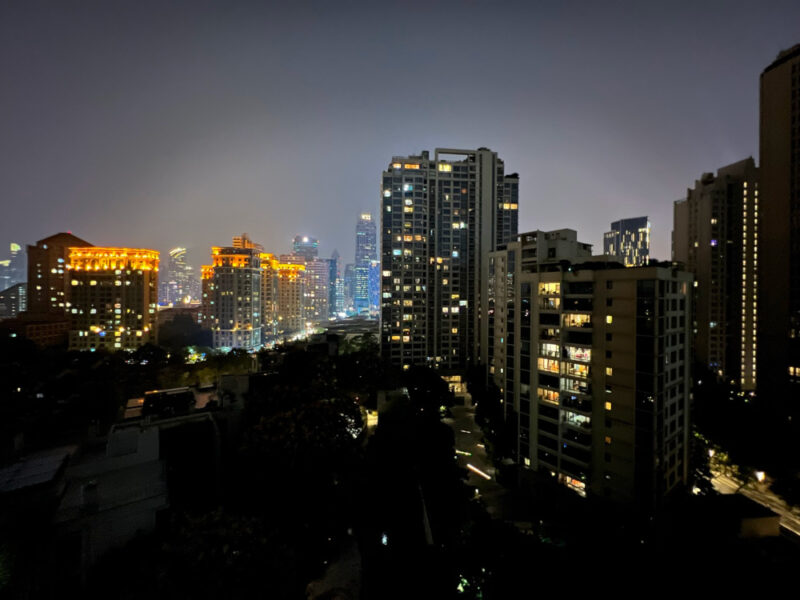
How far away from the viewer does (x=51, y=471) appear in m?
15.4

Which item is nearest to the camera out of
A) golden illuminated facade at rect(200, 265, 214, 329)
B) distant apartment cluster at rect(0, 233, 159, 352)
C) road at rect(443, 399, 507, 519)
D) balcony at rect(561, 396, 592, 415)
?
balcony at rect(561, 396, 592, 415)

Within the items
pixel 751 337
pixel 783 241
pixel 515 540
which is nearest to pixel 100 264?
pixel 515 540

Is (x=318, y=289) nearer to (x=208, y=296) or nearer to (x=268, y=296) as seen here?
(x=268, y=296)

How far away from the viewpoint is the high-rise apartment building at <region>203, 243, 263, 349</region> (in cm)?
8819

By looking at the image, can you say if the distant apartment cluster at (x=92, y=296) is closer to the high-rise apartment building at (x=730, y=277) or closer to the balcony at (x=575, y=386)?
the balcony at (x=575, y=386)

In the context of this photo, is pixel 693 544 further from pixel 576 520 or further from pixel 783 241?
pixel 783 241

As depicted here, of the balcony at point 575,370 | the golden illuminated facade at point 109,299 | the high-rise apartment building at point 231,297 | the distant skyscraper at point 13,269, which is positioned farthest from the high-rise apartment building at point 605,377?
the distant skyscraper at point 13,269

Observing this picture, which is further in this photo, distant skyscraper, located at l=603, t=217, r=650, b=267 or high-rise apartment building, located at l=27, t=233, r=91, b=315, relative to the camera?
distant skyscraper, located at l=603, t=217, r=650, b=267

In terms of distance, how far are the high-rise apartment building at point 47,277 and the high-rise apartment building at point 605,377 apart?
9652cm

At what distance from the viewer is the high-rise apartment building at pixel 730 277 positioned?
52.8m

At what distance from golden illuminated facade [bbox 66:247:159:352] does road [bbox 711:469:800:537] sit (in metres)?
91.6

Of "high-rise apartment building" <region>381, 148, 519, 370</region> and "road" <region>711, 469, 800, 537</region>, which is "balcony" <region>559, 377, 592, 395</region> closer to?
"road" <region>711, 469, 800, 537</region>

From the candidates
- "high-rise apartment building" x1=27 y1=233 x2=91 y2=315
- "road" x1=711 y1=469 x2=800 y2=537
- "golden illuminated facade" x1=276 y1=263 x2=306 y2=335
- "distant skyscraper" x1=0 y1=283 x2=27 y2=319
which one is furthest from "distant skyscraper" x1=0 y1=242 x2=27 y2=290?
"road" x1=711 y1=469 x2=800 y2=537

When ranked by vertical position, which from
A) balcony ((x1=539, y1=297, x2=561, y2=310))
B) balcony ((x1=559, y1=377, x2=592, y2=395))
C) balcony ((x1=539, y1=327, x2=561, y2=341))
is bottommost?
balcony ((x1=559, y1=377, x2=592, y2=395))
